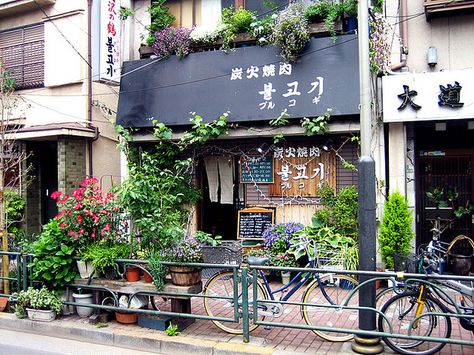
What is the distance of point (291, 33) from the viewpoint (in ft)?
31.0

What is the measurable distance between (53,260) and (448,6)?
8459 mm

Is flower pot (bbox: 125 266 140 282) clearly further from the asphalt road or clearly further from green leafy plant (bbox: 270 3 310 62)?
green leafy plant (bbox: 270 3 310 62)

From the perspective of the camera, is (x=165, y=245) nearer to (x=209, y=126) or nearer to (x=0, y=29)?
(x=209, y=126)

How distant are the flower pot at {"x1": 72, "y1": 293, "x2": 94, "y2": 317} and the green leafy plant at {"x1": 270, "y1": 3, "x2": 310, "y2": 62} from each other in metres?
6.28

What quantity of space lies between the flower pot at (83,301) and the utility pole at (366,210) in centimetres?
412

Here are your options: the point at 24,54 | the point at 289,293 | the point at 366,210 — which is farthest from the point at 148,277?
the point at 24,54

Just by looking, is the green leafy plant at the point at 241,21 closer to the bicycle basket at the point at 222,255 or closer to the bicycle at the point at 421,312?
the bicycle basket at the point at 222,255

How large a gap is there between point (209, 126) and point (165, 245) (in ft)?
13.3

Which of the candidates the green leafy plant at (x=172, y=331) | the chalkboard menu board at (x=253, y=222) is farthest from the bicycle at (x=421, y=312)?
the chalkboard menu board at (x=253, y=222)

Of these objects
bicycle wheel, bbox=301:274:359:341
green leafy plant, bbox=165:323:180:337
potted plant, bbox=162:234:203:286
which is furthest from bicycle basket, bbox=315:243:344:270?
green leafy plant, bbox=165:323:180:337

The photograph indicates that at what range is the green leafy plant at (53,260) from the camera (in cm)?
691

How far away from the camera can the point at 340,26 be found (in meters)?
9.48

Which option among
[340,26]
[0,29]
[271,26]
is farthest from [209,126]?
[0,29]

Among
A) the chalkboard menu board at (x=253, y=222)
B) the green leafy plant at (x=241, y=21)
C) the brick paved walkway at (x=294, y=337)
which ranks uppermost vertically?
the green leafy plant at (x=241, y=21)
